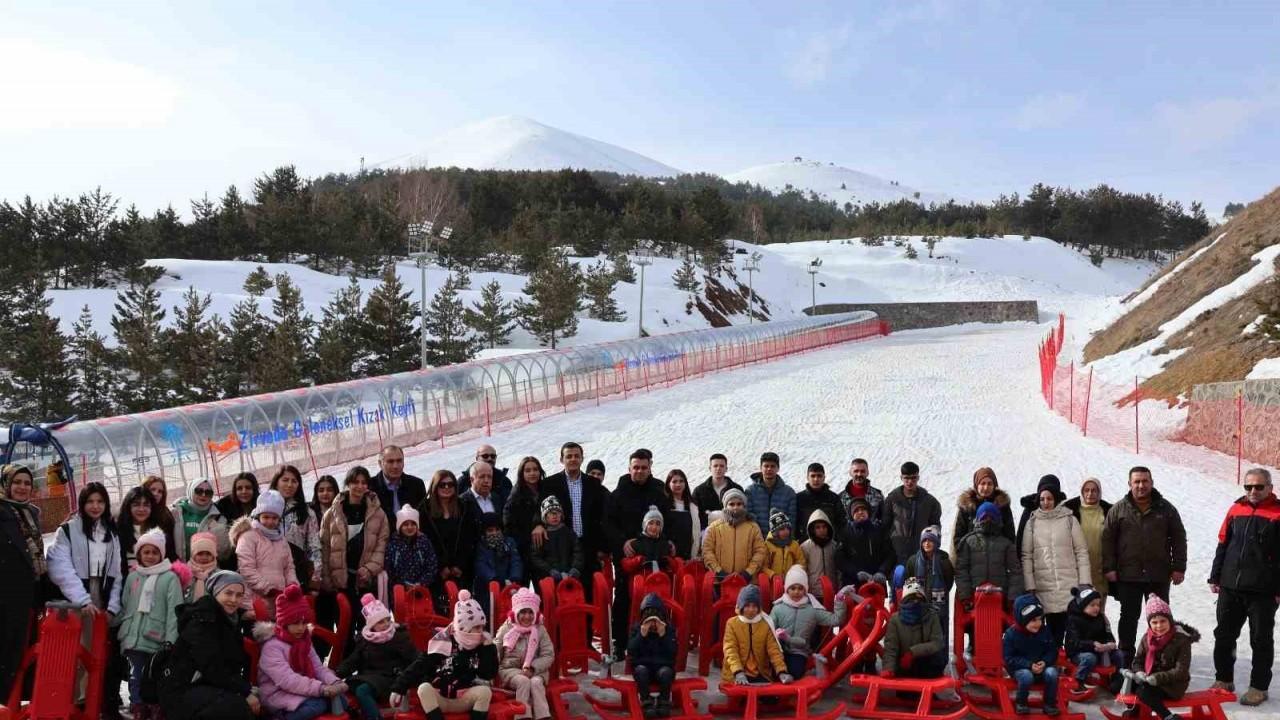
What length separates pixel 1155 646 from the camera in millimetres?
6277

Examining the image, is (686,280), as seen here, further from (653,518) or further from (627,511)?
(653,518)

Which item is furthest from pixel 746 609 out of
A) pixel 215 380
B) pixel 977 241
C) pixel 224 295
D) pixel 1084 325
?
pixel 977 241

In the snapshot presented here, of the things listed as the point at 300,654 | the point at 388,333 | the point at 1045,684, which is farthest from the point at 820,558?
the point at 388,333

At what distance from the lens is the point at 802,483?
15203mm

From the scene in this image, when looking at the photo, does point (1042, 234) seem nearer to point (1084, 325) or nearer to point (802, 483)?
point (1084, 325)

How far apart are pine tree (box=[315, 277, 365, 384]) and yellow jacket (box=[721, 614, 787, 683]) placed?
95.3ft

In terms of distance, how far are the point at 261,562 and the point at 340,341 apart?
2907cm

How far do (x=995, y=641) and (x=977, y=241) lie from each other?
92.7 metres

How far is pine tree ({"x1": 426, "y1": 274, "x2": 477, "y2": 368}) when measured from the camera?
128 feet

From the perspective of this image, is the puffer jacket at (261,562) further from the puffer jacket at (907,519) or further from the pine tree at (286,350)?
the pine tree at (286,350)

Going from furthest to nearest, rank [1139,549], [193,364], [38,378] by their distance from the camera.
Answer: [193,364] → [38,378] → [1139,549]

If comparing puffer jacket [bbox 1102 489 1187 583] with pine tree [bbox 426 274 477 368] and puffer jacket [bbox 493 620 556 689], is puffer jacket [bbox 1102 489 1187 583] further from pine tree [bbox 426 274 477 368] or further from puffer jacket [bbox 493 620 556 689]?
pine tree [bbox 426 274 477 368]

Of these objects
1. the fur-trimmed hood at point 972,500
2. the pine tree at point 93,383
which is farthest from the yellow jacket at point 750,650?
the pine tree at point 93,383

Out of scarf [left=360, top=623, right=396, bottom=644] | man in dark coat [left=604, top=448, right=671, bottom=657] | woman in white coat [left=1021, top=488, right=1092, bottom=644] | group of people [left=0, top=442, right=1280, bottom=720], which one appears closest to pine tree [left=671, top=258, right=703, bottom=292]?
group of people [left=0, top=442, right=1280, bottom=720]
